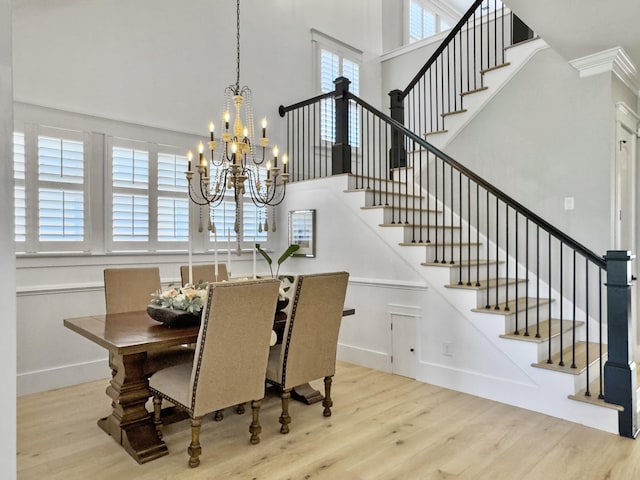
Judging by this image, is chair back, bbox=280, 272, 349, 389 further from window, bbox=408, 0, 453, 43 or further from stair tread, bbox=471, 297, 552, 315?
window, bbox=408, 0, 453, 43

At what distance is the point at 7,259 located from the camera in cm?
123

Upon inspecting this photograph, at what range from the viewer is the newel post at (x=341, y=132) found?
474 centimetres

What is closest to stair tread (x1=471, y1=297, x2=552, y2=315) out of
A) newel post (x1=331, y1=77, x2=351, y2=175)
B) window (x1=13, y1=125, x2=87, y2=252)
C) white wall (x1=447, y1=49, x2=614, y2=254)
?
white wall (x1=447, y1=49, x2=614, y2=254)

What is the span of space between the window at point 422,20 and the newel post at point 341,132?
12.0 feet

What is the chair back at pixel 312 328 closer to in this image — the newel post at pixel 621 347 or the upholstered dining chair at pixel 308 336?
the upholstered dining chair at pixel 308 336

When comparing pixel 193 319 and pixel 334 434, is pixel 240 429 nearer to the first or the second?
pixel 334 434

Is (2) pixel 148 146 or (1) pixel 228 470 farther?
(2) pixel 148 146

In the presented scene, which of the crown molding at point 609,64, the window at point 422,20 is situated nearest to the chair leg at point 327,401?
the crown molding at point 609,64

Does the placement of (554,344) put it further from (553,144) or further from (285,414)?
(285,414)

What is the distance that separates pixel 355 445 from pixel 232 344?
1.02 meters

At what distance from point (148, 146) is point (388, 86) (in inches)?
169

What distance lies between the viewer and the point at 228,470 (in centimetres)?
242

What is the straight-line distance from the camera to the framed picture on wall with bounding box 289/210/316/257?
16.1ft

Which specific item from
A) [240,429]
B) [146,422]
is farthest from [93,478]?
[240,429]
